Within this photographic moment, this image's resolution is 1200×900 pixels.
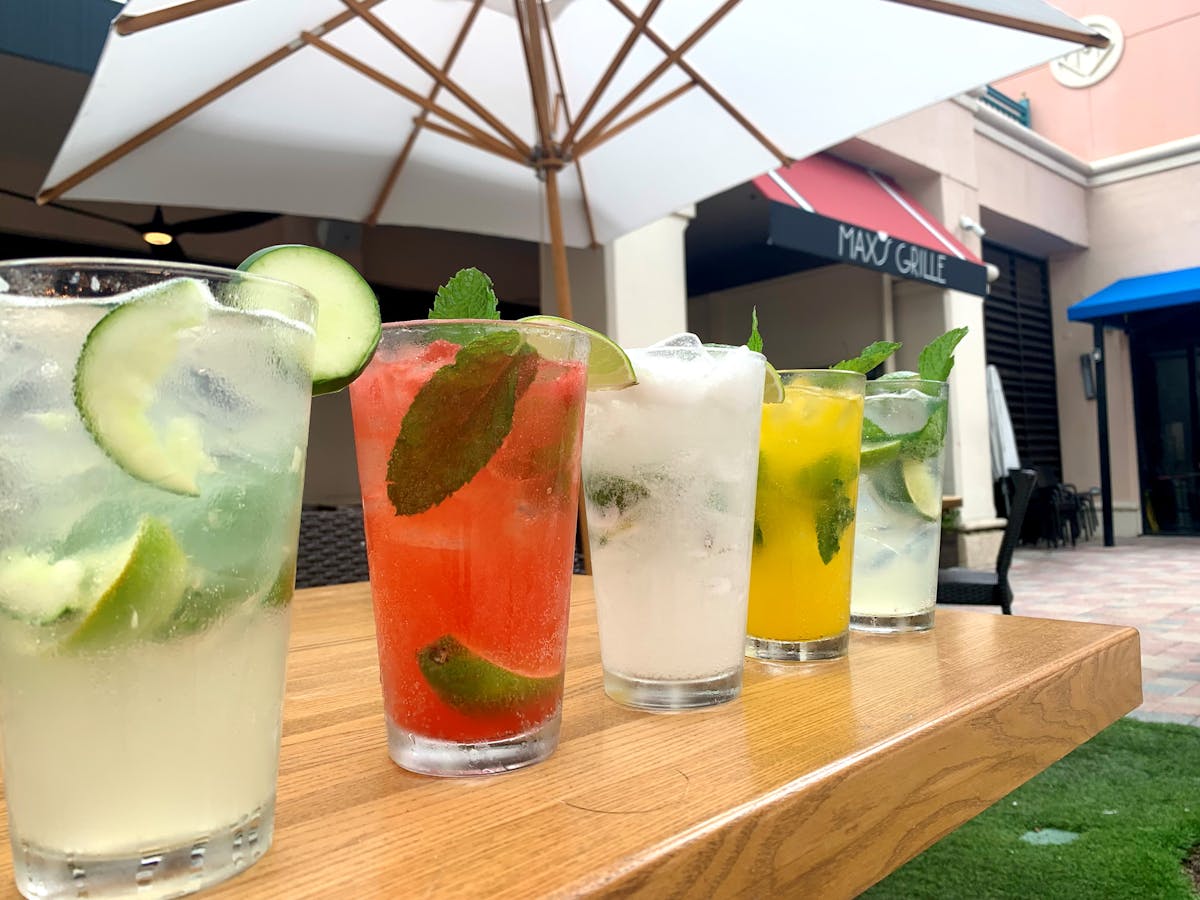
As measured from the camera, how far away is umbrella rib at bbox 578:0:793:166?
2549mm

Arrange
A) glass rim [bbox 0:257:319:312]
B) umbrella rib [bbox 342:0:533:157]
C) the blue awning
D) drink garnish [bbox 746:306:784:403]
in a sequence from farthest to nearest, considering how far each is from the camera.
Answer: the blue awning → umbrella rib [bbox 342:0:533:157] → drink garnish [bbox 746:306:784:403] → glass rim [bbox 0:257:319:312]

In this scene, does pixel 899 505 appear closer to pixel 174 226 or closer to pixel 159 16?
pixel 159 16

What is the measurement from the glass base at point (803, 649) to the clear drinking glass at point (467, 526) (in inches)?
12.6

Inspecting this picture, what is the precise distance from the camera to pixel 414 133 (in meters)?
2.94

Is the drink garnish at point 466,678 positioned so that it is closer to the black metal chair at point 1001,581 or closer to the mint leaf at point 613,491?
the mint leaf at point 613,491

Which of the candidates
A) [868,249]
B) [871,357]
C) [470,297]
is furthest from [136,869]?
[868,249]

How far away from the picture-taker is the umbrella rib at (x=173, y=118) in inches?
93.8

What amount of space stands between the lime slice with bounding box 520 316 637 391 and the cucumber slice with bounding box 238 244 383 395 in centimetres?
13

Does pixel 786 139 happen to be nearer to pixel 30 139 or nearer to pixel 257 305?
pixel 257 305

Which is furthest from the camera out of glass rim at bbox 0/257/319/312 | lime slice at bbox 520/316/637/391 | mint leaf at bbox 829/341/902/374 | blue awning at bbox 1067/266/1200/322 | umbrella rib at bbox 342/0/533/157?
blue awning at bbox 1067/266/1200/322

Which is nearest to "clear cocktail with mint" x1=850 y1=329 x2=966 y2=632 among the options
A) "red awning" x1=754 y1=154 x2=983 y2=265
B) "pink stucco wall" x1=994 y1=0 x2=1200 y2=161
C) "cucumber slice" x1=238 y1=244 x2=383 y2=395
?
"cucumber slice" x1=238 y1=244 x2=383 y2=395

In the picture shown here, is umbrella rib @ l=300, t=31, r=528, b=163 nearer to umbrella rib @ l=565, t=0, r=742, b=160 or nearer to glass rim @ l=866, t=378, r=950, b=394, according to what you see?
umbrella rib @ l=565, t=0, r=742, b=160

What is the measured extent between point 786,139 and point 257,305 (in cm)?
295

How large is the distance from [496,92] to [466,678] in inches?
110
